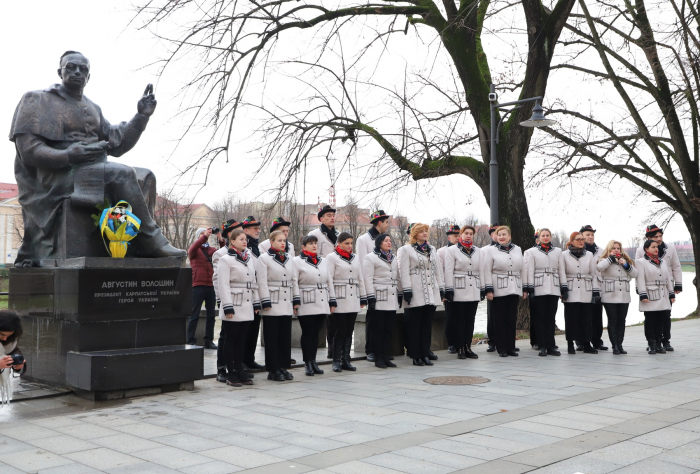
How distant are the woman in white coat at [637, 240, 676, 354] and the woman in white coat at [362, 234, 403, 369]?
4338mm

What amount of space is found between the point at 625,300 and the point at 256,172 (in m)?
7.35

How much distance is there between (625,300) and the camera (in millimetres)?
11508

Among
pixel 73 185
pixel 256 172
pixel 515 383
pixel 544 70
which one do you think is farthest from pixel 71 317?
pixel 544 70

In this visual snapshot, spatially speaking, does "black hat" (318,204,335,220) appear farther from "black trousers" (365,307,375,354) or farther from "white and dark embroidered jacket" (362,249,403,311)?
"black trousers" (365,307,375,354)

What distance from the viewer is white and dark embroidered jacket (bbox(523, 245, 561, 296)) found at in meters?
11.3

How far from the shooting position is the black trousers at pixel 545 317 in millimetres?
11359

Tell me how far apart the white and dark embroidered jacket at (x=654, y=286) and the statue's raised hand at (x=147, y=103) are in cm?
817

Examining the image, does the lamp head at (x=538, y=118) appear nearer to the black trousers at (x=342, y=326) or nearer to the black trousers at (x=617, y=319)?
the black trousers at (x=617, y=319)

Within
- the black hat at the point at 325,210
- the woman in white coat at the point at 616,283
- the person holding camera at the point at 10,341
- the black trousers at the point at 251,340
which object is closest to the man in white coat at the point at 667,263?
the woman in white coat at the point at 616,283

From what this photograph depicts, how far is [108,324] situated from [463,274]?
5605 mm

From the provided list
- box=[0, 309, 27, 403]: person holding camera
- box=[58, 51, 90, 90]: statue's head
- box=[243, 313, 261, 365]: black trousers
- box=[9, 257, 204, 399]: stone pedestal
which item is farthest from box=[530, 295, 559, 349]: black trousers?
box=[0, 309, 27, 403]: person holding camera

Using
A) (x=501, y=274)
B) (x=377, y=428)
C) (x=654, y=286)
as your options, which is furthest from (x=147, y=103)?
(x=654, y=286)

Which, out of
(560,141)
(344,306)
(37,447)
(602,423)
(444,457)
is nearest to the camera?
(444,457)

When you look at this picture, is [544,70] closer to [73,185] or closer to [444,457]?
[73,185]
